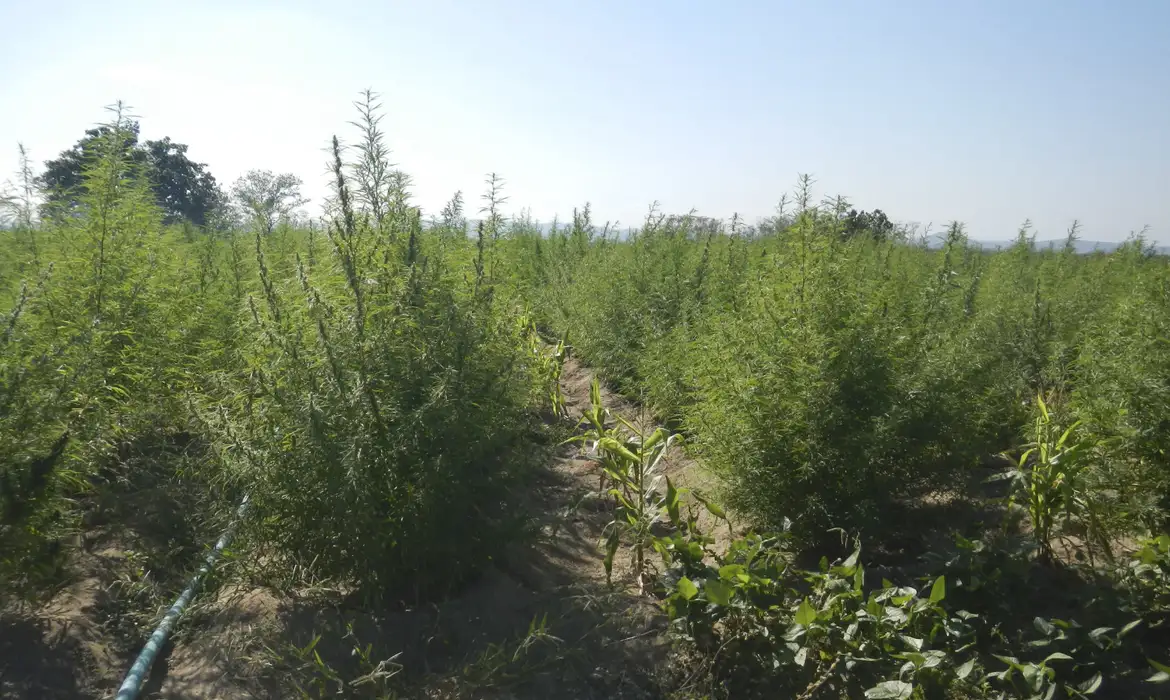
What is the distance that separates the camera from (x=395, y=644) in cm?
305

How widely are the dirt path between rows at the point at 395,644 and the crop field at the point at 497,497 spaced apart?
0.01m

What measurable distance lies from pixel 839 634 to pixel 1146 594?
1508 millimetres

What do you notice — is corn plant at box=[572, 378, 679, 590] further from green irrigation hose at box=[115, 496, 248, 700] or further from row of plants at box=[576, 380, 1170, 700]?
green irrigation hose at box=[115, 496, 248, 700]

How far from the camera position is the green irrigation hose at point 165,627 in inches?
105

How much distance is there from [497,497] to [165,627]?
4.72 feet

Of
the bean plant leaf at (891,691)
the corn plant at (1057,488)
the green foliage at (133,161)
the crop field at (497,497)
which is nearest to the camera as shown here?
the bean plant leaf at (891,691)

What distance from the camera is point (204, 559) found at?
3.22 meters

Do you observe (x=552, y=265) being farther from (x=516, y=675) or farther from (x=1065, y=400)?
(x=516, y=675)

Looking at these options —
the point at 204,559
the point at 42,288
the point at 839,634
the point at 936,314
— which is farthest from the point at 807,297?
the point at 42,288

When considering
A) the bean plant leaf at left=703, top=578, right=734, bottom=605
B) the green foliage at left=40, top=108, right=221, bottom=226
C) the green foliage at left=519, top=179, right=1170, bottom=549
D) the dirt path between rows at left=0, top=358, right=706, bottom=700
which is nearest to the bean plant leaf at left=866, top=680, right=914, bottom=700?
the bean plant leaf at left=703, top=578, right=734, bottom=605

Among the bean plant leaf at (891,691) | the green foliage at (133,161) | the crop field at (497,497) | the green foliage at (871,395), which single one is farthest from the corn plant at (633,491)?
the green foliage at (133,161)

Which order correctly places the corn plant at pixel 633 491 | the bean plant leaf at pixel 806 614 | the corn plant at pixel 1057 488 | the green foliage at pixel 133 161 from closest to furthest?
the bean plant leaf at pixel 806 614
the corn plant at pixel 1057 488
the corn plant at pixel 633 491
the green foliage at pixel 133 161

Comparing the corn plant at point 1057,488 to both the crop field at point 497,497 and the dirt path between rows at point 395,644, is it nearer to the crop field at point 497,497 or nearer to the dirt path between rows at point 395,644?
the crop field at point 497,497

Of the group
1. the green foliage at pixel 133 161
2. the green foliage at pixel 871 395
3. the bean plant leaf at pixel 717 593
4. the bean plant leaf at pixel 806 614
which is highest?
the green foliage at pixel 133 161
